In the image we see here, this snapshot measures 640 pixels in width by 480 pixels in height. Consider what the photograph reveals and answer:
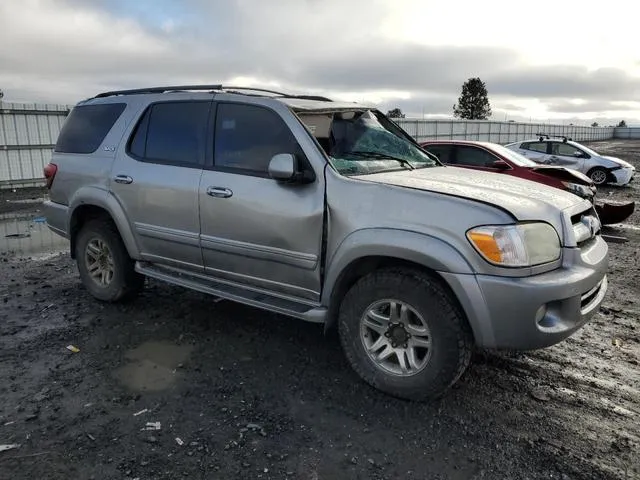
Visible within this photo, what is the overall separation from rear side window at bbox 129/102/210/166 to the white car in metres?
13.5

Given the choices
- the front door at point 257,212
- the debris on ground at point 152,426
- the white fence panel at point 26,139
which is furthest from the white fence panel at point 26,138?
the debris on ground at point 152,426

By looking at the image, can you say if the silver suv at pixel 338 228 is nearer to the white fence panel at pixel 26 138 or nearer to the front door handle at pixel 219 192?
the front door handle at pixel 219 192

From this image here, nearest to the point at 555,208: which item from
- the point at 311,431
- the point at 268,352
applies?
the point at 311,431

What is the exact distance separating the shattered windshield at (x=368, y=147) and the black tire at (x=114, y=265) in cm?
233

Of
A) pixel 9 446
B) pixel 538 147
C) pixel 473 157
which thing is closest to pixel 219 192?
pixel 9 446

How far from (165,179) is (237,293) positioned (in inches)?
44.8

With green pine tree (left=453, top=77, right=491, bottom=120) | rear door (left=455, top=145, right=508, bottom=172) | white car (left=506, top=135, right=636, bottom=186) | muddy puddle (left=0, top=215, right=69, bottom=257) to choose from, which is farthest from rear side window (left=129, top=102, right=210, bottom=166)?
green pine tree (left=453, top=77, right=491, bottom=120)

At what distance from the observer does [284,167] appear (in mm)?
3465

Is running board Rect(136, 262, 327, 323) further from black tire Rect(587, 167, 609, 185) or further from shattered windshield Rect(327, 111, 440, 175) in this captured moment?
black tire Rect(587, 167, 609, 185)

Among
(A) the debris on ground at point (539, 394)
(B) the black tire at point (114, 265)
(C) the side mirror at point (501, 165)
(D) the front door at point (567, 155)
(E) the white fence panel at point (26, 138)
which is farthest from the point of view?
(D) the front door at point (567, 155)

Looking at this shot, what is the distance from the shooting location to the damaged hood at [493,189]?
3162mm

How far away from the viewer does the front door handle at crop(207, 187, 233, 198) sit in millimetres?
3898

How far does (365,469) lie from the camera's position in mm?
2725

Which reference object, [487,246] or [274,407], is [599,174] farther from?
[274,407]
